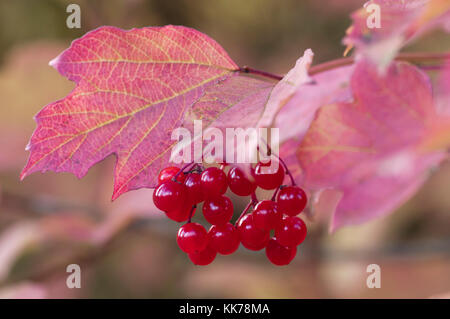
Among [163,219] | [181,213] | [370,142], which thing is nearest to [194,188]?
[181,213]

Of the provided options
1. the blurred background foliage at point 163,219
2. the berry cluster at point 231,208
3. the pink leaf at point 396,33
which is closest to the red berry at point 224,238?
the berry cluster at point 231,208

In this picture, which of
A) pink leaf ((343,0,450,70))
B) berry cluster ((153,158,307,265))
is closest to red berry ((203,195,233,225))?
berry cluster ((153,158,307,265))

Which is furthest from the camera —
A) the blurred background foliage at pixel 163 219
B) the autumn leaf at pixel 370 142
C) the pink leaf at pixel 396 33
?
the blurred background foliage at pixel 163 219

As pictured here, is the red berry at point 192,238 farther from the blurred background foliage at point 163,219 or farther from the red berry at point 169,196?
the blurred background foliage at point 163,219

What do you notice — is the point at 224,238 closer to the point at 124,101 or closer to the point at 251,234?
the point at 251,234

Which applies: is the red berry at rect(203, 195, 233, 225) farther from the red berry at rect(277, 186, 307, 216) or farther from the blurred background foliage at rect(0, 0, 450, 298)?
→ the blurred background foliage at rect(0, 0, 450, 298)
